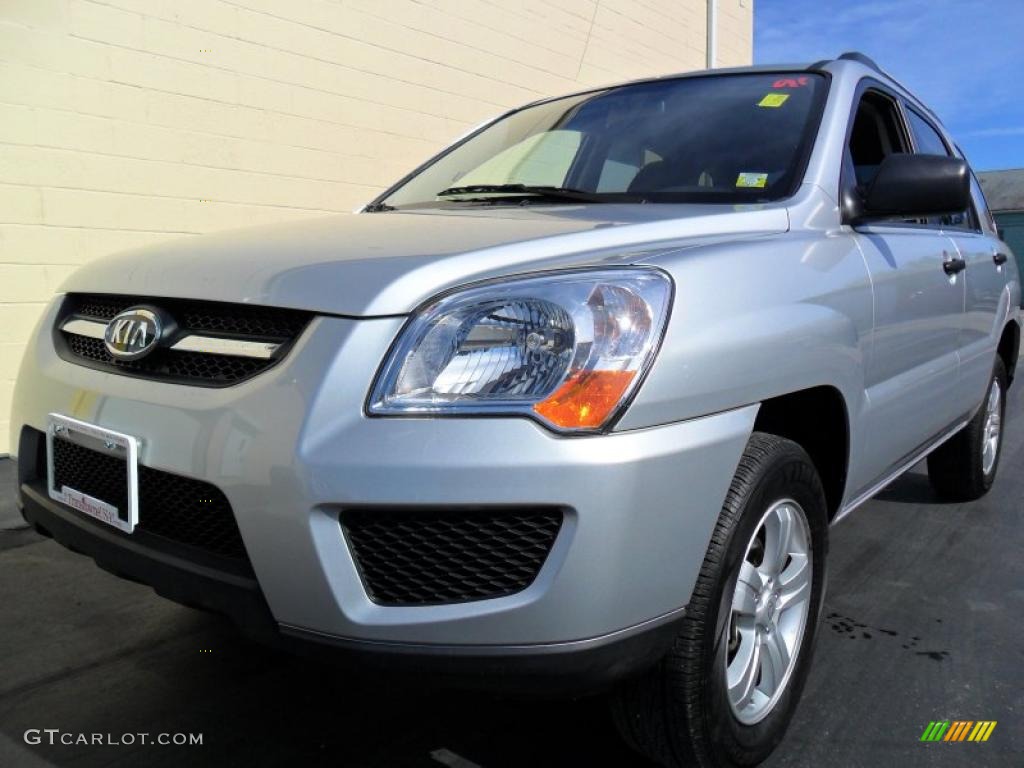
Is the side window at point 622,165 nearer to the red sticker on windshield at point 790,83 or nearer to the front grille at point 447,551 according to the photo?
the red sticker on windshield at point 790,83

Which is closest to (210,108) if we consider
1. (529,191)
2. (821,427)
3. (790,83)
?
(529,191)

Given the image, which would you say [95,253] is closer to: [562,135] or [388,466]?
[562,135]

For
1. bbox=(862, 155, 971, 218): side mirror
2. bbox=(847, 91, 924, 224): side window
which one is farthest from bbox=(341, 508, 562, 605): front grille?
bbox=(847, 91, 924, 224): side window

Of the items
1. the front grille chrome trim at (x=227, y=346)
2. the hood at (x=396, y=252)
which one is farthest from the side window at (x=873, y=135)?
the front grille chrome trim at (x=227, y=346)

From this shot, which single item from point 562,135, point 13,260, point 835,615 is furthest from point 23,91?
point 835,615

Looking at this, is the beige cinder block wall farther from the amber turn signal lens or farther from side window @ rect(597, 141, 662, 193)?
Answer: the amber turn signal lens

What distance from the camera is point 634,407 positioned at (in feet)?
5.00

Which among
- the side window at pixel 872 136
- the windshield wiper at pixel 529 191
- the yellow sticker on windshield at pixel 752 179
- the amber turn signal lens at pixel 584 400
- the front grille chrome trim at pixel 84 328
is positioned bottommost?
the front grille chrome trim at pixel 84 328

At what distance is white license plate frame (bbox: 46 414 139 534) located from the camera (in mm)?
1749

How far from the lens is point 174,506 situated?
1743 mm

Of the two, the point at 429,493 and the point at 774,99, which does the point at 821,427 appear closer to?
the point at 774,99

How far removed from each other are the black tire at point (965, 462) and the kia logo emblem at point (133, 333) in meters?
3.48

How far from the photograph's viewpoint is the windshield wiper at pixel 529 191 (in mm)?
2503

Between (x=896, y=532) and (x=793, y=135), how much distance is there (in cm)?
212
